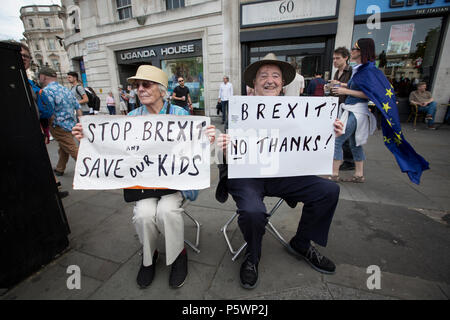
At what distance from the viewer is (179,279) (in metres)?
1.70

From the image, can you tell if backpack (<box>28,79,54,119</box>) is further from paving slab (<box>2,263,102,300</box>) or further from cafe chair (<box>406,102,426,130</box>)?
cafe chair (<box>406,102,426,130</box>)

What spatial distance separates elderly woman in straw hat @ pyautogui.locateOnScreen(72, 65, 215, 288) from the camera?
1.69 m

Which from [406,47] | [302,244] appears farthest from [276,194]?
[406,47]

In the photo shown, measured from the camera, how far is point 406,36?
305 inches

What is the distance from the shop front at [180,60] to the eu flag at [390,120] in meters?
8.82

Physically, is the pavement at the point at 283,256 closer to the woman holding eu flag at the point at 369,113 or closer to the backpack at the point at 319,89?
the woman holding eu flag at the point at 369,113

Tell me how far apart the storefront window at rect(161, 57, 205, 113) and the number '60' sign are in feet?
13.8

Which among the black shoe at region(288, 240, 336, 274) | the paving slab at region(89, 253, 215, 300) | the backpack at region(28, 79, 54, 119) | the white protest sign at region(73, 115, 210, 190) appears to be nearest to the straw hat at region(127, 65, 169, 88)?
the white protest sign at region(73, 115, 210, 190)

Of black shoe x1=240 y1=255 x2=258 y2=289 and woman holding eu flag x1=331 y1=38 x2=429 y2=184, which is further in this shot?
woman holding eu flag x1=331 y1=38 x2=429 y2=184

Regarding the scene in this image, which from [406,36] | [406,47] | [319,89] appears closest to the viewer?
[319,89]

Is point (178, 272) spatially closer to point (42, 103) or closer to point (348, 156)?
point (42, 103)

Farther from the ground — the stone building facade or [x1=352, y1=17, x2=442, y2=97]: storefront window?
the stone building facade

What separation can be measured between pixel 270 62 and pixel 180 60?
10.3m
